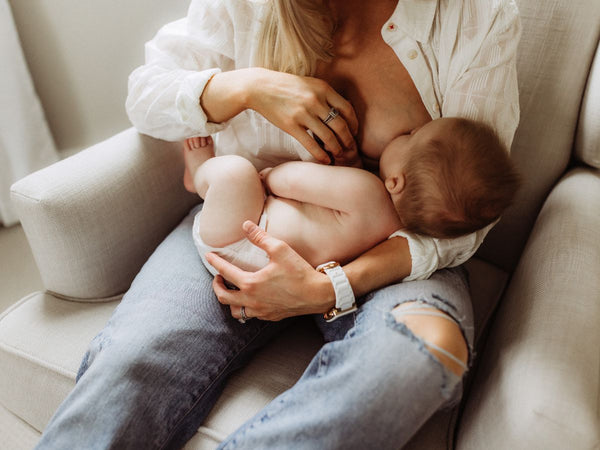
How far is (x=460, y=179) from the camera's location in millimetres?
724

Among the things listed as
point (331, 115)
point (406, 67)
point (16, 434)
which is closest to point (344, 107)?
point (331, 115)

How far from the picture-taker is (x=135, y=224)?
98 cm

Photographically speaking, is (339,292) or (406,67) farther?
(406,67)

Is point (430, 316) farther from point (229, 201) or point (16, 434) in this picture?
point (16, 434)

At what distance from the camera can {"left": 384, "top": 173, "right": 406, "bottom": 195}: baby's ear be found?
78cm

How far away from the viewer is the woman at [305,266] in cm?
61

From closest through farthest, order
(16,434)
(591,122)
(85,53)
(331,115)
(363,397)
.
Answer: (363,397) → (331,115) → (591,122) → (16,434) → (85,53)

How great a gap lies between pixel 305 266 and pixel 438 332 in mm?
239

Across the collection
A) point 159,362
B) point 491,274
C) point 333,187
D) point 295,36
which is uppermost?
point 295,36

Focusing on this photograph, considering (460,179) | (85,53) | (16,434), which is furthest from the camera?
(85,53)

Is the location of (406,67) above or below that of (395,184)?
above

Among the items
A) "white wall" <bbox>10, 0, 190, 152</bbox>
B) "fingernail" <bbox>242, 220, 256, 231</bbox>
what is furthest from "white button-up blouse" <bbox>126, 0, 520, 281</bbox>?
"white wall" <bbox>10, 0, 190, 152</bbox>

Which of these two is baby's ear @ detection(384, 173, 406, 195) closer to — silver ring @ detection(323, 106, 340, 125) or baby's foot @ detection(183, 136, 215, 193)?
silver ring @ detection(323, 106, 340, 125)

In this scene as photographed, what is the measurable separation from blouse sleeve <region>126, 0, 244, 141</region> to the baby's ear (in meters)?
0.36
